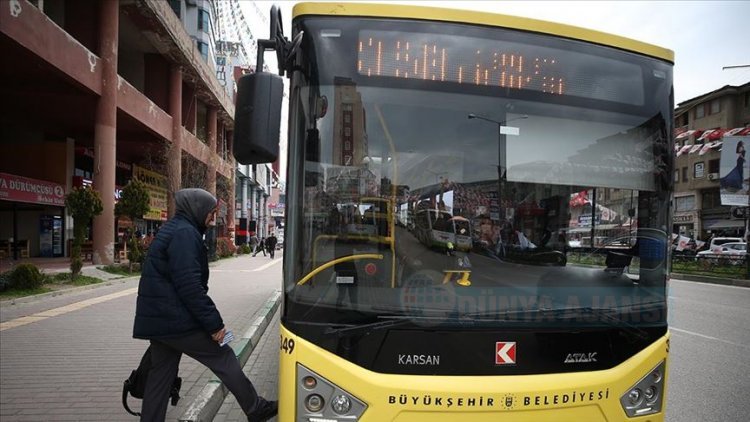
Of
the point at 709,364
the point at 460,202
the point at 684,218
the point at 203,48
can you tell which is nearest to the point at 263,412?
the point at 460,202

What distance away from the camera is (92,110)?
67.0ft

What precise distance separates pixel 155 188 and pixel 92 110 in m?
9.68

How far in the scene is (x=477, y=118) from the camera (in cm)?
271

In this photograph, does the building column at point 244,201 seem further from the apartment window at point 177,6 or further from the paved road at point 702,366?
the paved road at point 702,366

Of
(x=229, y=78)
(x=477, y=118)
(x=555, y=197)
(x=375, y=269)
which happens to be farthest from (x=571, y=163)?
(x=229, y=78)

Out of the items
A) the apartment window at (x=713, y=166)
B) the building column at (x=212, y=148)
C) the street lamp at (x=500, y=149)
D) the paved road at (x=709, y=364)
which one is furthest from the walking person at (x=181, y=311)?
the apartment window at (x=713, y=166)

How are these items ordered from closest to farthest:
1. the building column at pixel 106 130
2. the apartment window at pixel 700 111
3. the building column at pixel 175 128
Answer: the building column at pixel 106 130
the building column at pixel 175 128
the apartment window at pixel 700 111

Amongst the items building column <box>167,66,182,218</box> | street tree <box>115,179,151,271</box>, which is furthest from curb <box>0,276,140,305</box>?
building column <box>167,66,182,218</box>

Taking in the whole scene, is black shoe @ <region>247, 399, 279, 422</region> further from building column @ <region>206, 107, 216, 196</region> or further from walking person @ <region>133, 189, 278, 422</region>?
building column @ <region>206, 107, 216, 196</region>

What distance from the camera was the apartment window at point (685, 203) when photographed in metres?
43.4

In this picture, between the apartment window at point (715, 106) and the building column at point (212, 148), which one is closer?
the building column at point (212, 148)

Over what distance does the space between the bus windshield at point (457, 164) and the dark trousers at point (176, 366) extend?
1.14 meters

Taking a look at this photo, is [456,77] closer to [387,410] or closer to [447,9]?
[447,9]

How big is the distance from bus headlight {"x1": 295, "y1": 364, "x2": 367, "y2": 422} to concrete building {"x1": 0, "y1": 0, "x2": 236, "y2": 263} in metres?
14.9
